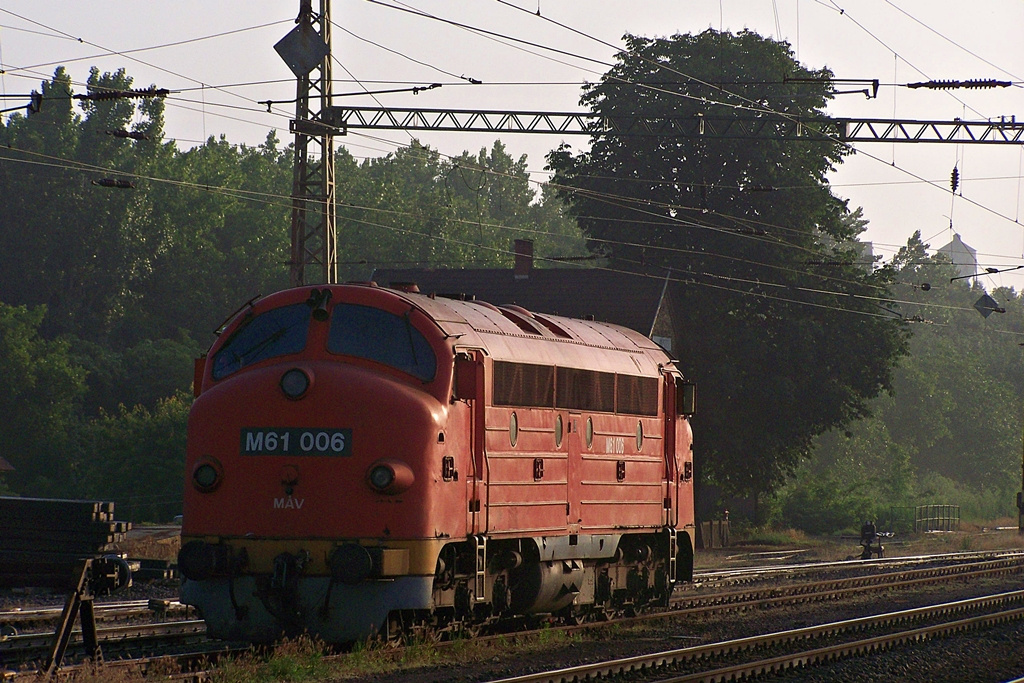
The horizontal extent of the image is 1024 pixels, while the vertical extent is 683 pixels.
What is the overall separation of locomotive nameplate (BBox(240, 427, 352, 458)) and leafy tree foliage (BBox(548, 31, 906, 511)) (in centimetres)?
3164

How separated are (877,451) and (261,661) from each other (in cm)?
8628

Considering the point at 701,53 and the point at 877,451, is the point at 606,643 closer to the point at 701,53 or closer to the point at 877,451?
the point at 701,53

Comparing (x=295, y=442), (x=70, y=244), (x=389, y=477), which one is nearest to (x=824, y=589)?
(x=389, y=477)

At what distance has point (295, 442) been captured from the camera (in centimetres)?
1430

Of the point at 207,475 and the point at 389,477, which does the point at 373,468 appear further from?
the point at 207,475

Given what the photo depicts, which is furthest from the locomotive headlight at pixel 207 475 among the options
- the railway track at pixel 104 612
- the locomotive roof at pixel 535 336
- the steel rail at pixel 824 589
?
the steel rail at pixel 824 589

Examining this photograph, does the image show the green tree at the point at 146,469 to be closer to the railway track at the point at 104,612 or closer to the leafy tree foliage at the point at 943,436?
the railway track at the point at 104,612

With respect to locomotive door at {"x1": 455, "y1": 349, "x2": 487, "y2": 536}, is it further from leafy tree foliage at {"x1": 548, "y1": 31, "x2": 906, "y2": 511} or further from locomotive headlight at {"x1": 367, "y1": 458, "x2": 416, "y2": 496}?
leafy tree foliage at {"x1": 548, "y1": 31, "x2": 906, "y2": 511}

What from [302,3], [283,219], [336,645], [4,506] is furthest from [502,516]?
[283,219]

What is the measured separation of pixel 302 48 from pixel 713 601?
496 inches

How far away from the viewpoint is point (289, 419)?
1435 centimetres

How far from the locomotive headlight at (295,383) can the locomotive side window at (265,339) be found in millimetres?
562

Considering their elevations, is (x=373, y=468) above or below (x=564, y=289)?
below

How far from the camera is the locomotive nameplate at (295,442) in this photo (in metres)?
14.2
